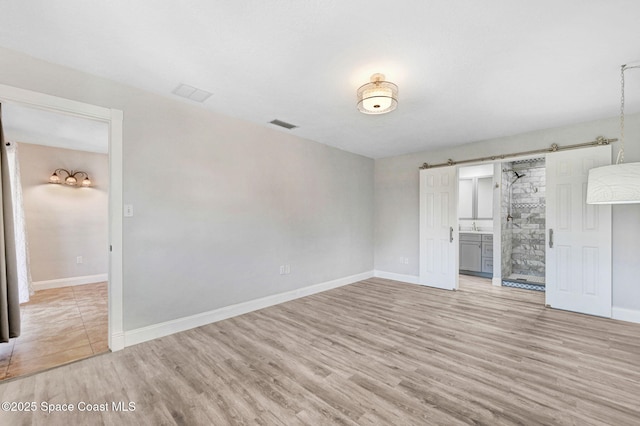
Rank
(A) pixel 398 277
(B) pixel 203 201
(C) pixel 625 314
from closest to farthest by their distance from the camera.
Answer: (B) pixel 203 201 → (C) pixel 625 314 → (A) pixel 398 277

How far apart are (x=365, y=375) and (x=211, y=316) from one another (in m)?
2.07

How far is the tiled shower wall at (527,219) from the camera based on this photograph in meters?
5.84

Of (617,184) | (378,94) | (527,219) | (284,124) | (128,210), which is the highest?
(284,124)

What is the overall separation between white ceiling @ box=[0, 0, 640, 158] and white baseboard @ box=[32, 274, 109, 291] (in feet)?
14.3

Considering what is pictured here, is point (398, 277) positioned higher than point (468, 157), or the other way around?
point (468, 157)

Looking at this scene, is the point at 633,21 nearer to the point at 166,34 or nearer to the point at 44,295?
the point at 166,34

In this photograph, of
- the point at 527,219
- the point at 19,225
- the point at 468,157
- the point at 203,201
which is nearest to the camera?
the point at 203,201

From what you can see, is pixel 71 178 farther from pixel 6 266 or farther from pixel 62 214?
pixel 6 266

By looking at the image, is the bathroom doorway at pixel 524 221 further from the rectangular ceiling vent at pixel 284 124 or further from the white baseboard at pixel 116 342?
the white baseboard at pixel 116 342

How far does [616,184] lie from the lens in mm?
2375

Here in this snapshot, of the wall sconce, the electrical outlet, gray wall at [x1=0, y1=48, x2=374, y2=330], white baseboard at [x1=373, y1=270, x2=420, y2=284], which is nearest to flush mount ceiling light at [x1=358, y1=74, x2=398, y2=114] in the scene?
gray wall at [x1=0, y1=48, x2=374, y2=330]

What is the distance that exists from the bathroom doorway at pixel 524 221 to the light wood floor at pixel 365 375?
2561 millimetres

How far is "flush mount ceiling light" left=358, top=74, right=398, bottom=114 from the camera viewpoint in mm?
2473

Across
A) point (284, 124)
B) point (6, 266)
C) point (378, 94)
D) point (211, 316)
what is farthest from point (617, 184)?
point (6, 266)
